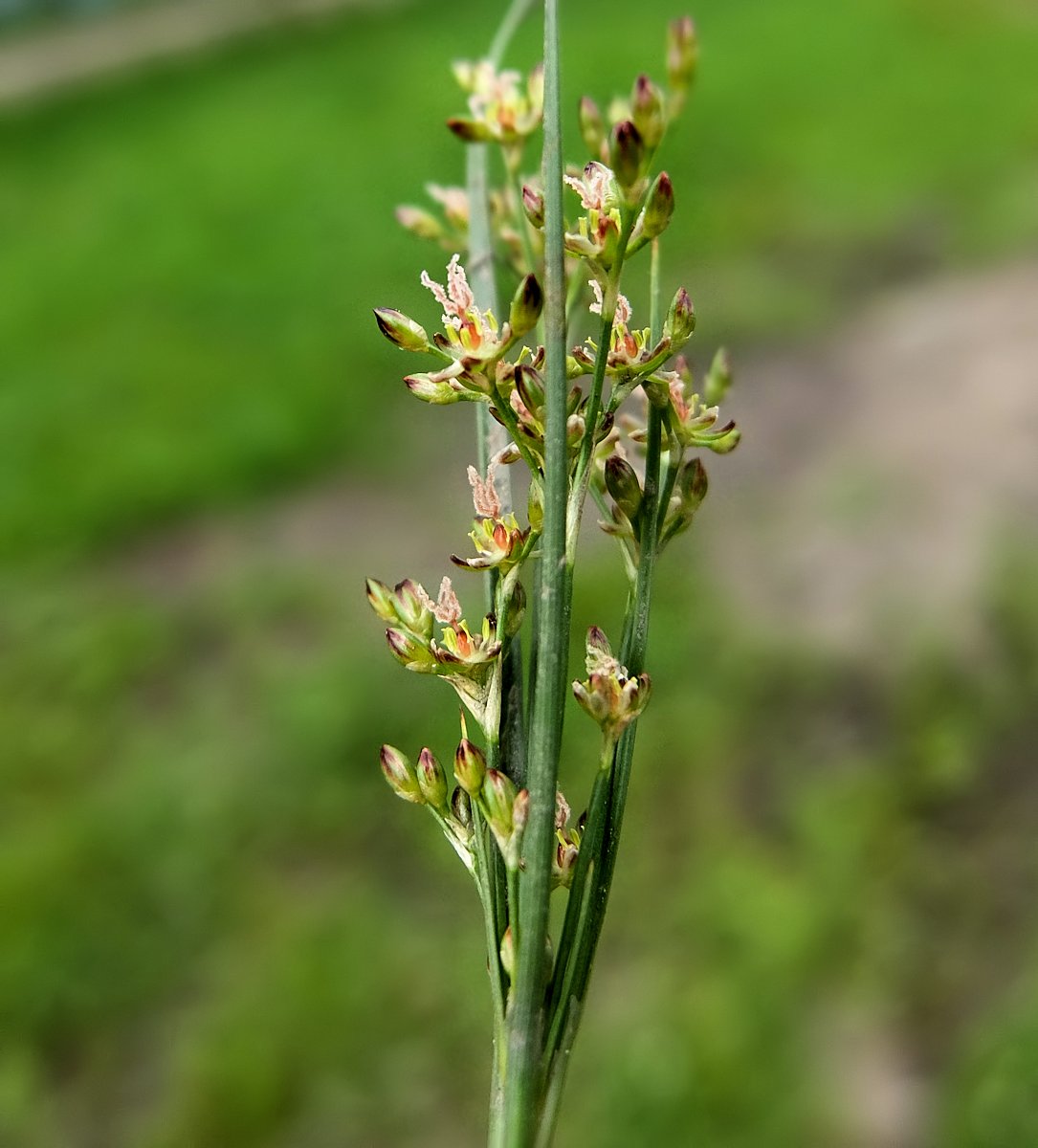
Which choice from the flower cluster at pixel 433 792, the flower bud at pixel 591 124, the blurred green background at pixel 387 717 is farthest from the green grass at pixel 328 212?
the flower cluster at pixel 433 792

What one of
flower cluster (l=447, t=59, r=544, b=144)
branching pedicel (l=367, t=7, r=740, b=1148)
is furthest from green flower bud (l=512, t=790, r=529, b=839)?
flower cluster (l=447, t=59, r=544, b=144)

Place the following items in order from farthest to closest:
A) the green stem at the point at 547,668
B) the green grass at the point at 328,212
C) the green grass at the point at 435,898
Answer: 1. the green grass at the point at 328,212
2. the green grass at the point at 435,898
3. the green stem at the point at 547,668

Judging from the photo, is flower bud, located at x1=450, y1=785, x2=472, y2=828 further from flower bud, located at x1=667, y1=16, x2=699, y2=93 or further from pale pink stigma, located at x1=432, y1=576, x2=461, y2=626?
flower bud, located at x1=667, y1=16, x2=699, y2=93

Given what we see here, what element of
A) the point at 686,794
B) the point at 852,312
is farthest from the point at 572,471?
the point at 852,312

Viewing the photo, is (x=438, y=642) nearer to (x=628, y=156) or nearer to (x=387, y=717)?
(x=628, y=156)

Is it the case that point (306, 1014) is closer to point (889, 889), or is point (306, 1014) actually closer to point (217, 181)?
point (889, 889)

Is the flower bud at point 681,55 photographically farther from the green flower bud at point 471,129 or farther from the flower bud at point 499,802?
the flower bud at point 499,802
